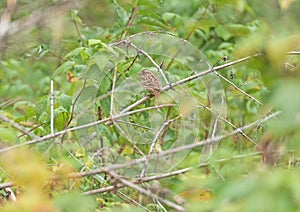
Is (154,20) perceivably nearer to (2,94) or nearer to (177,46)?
(177,46)

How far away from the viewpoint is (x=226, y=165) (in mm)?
1672

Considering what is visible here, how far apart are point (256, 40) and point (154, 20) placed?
141cm

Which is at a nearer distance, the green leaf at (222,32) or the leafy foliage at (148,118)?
the leafy foliage at (148,118)

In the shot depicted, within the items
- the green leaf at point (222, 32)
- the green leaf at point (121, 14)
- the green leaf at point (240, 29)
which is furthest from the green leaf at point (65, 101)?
the green leaf at point (222, 32)

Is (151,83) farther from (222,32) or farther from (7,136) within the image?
(222,32)

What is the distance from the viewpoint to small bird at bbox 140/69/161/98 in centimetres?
169

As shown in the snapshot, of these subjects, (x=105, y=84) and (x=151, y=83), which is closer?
(x=151, y=83)

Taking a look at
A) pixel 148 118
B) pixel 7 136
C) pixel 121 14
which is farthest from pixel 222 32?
pixel 7 136

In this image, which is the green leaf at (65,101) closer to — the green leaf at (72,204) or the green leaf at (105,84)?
the green leaf at (105,84)

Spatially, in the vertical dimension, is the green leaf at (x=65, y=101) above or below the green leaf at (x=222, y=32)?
above

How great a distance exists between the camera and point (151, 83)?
1.70 meters

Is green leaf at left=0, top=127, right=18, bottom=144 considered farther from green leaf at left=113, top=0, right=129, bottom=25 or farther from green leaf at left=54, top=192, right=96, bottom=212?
green leaf at left=113, top=0, right=129, bottom=25

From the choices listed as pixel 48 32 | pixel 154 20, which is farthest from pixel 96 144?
pixel 48 32

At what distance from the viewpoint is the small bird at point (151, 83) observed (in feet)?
5.53
